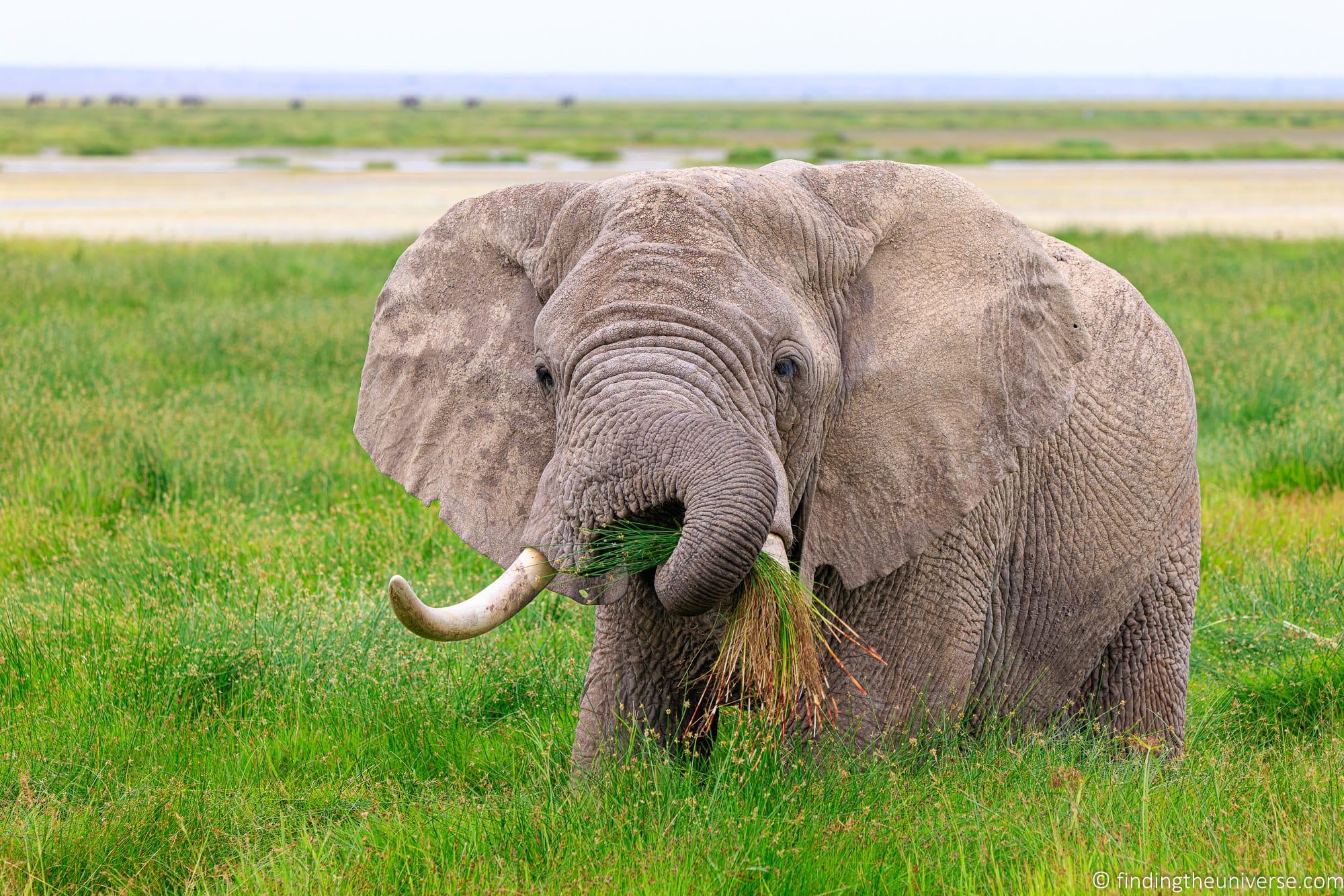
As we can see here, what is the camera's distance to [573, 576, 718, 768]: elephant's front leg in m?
3.73

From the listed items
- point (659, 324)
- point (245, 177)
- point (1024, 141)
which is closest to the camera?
point (659, 324)

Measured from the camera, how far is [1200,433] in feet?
30.2

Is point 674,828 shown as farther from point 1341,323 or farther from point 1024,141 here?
point 1024,141

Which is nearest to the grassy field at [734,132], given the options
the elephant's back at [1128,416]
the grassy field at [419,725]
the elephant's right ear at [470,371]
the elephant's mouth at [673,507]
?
the grassy field at [419,725]

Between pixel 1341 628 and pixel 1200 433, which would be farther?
pixel 1200 433

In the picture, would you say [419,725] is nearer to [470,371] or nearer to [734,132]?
[470,371]

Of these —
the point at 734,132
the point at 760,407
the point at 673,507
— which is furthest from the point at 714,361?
the point at 734,132

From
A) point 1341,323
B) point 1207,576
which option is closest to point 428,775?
point 1207,576

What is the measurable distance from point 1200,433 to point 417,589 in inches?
212

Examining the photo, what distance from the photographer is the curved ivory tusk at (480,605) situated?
113 inches

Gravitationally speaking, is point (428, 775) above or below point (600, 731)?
below

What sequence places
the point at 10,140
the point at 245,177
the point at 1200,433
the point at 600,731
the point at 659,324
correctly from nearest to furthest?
the point at 659,324, the point at 600,731, the point at 1200,433, the point at 245,177, the point at 10,140

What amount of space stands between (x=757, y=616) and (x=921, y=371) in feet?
2.53

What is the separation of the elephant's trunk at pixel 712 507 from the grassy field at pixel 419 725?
716mm
